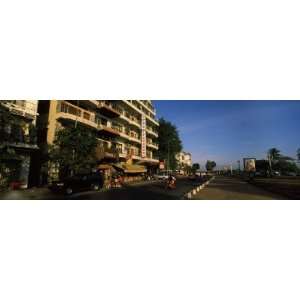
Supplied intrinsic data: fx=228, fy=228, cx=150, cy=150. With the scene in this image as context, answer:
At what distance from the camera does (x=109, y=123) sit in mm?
18594

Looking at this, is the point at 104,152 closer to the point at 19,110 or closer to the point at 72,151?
the point at 72,151

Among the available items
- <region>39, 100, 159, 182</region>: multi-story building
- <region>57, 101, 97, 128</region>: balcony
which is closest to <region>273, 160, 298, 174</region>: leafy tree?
<region>39, 100, 159, 182</region>: multi-story building

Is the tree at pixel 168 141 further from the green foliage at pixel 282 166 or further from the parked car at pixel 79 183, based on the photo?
the parked car at pixel 79 183

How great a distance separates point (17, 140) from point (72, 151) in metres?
2.34

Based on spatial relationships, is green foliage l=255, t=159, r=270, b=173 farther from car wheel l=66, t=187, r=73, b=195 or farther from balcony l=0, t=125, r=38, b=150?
balcony l=0, t=125, r=38, b=150

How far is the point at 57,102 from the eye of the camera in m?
12.4

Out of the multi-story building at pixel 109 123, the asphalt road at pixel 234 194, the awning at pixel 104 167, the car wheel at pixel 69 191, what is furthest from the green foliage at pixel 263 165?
the car wheel at pixel 69 191

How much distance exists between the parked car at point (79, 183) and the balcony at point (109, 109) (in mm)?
7751

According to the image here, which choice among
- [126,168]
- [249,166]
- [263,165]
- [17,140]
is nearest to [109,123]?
[126,168]

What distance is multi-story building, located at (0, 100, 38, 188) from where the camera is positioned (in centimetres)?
923

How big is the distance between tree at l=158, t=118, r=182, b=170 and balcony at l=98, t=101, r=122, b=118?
11.1 metres

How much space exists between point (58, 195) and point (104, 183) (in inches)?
132

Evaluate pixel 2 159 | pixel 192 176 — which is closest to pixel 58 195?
pixel 2 159
